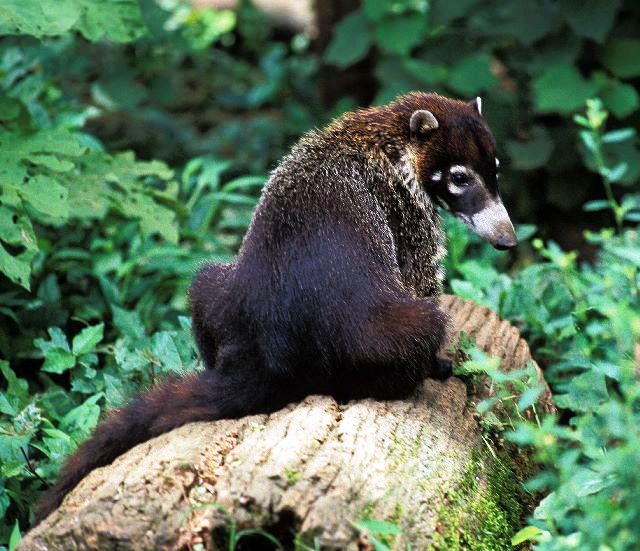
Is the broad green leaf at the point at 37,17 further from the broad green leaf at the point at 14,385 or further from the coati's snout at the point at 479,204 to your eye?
the coati's snout at the point at 479,204

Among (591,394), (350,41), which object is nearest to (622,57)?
(350,41)

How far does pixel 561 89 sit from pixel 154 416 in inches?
186

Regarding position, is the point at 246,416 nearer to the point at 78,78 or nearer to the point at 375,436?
the point at 375,436

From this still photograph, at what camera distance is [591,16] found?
738 cm

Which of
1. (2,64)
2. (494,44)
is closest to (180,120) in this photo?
(494,44)

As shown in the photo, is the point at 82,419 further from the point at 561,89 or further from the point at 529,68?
the point at 529,68

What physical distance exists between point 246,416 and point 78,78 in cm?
680

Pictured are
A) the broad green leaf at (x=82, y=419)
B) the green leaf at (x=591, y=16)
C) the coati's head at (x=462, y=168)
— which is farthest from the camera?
the green leaf at (x=591, y=16)

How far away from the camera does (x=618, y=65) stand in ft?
24.7

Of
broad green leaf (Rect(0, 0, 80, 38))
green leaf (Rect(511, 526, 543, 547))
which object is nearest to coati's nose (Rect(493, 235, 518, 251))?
green leaf (Rect(511, 526, 543, 547))

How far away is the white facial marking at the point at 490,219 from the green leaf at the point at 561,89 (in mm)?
3166

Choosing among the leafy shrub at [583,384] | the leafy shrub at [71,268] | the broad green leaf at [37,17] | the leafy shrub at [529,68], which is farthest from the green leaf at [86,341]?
the leafy shrub at [529,68]

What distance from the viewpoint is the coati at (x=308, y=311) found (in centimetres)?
380

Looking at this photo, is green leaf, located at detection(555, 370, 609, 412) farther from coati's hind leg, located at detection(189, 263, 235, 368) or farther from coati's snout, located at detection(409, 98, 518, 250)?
coati's hind leg, located at detection(189, 263, 235, 368)
